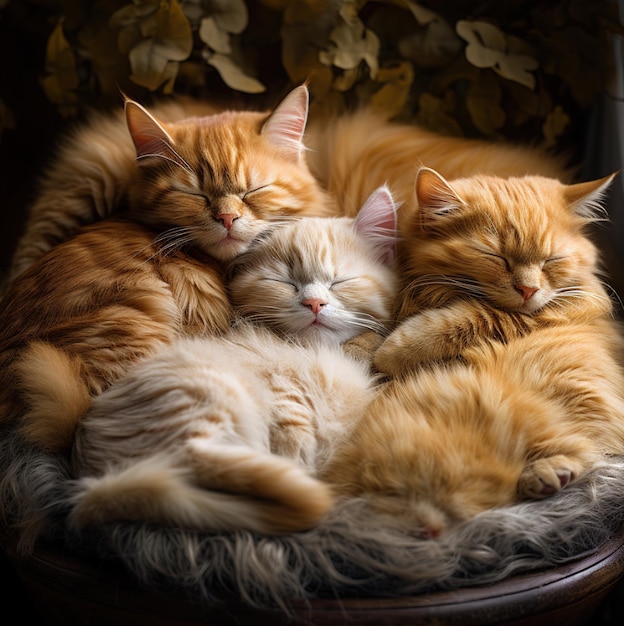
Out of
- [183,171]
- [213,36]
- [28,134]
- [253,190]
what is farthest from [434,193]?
[28,134]

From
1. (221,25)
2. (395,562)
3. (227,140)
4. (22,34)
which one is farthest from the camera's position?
(22,34)

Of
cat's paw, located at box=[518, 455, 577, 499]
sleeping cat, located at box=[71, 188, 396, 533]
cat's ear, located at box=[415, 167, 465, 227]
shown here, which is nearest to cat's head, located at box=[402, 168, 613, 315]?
cat's ear, located at box=[415, 167, 465, 227]

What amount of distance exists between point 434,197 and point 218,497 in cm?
70

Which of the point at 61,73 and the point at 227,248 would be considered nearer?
the point at 227,248

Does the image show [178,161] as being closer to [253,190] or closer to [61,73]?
[253,190]

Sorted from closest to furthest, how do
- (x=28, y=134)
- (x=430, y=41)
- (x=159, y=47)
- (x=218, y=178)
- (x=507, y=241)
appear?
(x=507, y=241)
(x=218, y=178)
(x=159, y=47)
(x=430, y=41)
(x=28, y=134)

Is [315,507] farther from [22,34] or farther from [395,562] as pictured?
[22,34]

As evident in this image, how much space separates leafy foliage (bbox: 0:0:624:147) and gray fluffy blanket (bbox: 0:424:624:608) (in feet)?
3.91

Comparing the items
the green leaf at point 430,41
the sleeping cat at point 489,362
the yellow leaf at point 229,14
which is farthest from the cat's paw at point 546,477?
the yellow leaf at point 229,14

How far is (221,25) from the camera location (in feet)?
5.79

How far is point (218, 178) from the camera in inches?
53.6

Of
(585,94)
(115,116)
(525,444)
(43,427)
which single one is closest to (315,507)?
(525,444)

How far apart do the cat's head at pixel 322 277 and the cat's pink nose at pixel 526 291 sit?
262 mm

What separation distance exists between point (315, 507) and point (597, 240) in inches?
40.9
